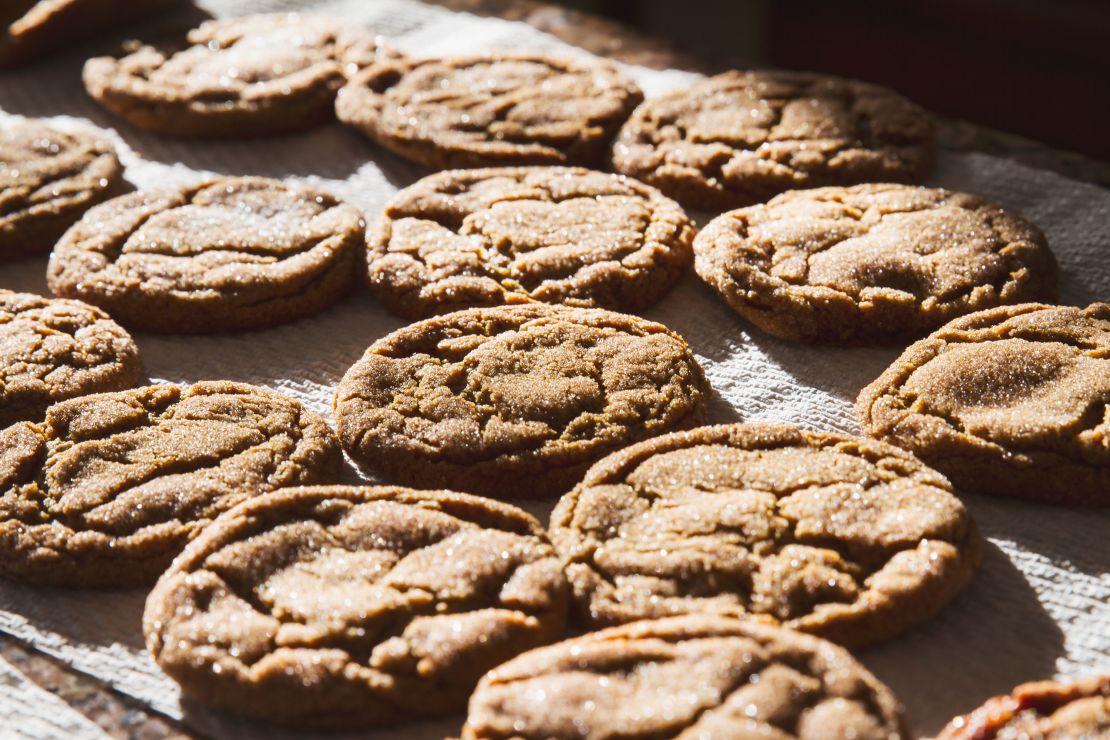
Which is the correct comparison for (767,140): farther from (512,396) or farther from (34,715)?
(34,715)

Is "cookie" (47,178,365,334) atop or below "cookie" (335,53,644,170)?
below

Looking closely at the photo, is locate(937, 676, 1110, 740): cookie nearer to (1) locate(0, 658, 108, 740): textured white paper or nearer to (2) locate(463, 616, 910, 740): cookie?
(2) locate(463, 616, 910, 740): cookie

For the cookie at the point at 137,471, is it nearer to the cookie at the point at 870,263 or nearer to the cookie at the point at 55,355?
the cookie at the point at 55,355

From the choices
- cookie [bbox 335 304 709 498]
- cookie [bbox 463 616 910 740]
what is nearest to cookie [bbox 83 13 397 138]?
cookie [bbox 335 304 709 498]

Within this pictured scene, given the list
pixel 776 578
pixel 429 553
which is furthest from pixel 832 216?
pixel 429 553

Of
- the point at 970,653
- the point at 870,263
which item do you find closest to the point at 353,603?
the point at 970,653

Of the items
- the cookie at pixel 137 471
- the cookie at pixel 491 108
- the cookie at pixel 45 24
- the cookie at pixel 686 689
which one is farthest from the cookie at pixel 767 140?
the cookie at pixel 45 24
